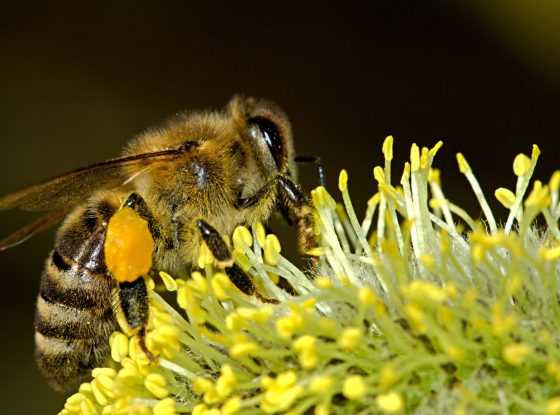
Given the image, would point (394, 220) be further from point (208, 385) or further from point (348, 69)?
point (348, 69)

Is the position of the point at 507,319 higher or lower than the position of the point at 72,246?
lower

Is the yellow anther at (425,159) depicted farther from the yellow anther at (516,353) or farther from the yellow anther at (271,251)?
the yellow anther at (516,353)

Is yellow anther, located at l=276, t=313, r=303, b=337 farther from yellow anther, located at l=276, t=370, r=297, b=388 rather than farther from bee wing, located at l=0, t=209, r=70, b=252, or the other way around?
bee wing, located at l=0, t=209, r=70, b=252

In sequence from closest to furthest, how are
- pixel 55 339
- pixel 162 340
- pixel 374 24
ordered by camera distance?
pixel 162 340, pixel 55 339, pixel 374 24

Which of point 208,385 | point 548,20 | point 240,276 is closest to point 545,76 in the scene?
point 548,20

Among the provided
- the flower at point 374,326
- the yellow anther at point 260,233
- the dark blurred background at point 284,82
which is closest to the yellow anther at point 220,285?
the flower at point 374,326

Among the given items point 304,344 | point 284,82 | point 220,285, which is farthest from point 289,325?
point 284,82
